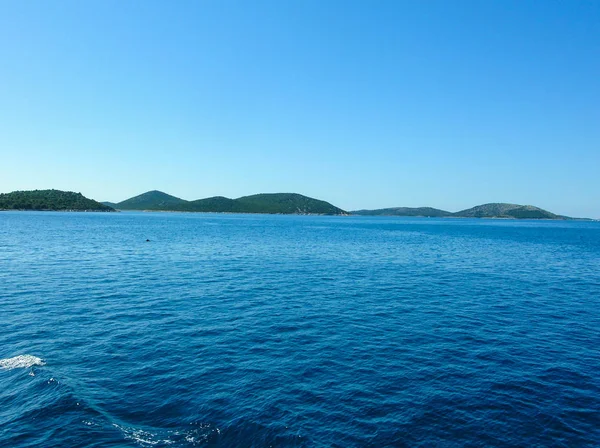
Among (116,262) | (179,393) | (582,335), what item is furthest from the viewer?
(116,262)

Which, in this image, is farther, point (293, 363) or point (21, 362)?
point (293, 363)

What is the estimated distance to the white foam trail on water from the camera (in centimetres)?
2494

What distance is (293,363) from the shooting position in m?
26.7

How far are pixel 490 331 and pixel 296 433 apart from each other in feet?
83.8

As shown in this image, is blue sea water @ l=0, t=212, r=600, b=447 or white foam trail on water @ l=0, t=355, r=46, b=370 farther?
white foam trail on water @ l=0, t=355, r=46, b=370

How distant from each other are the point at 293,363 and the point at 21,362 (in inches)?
803

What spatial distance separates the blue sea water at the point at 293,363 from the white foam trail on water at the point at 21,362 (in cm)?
14

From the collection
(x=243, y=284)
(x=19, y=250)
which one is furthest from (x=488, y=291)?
(x=19, y=250)

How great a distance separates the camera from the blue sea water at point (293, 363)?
19.0 meters

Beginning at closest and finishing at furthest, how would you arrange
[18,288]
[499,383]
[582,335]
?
1. [499,383]
2. [582,335]
3. [18,288]

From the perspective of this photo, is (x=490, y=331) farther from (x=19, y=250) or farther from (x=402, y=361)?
(x=19, y=250)

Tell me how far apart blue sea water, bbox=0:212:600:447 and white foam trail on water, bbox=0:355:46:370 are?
5.5 inches

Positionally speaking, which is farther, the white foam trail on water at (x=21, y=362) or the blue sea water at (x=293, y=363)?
the white foam trail on water at (x=21, y=362)

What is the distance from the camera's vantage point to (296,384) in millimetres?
23516
